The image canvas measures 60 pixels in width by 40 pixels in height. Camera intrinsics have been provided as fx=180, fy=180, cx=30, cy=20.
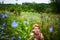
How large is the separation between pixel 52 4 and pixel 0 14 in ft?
2.30

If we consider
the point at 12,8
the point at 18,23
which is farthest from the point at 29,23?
the point at 12,8

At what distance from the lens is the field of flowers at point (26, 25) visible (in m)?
2.19

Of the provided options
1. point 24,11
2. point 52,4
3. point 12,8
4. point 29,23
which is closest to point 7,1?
point 12,8

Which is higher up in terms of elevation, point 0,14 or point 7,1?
point 7,1

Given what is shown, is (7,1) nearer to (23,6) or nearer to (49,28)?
(23,6)

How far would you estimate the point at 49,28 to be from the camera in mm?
2342

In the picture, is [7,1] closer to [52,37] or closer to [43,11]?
[43,11]

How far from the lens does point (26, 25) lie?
225cm

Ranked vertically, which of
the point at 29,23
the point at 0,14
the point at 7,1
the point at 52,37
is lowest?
the point at 52,37

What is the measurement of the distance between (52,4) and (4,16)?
66 centimetres

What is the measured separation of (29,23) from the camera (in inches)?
89.1

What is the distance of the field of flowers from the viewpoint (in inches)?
86.2

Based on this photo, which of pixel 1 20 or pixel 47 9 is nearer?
pixel 1 20

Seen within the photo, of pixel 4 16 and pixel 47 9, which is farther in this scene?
pixel 47 9
